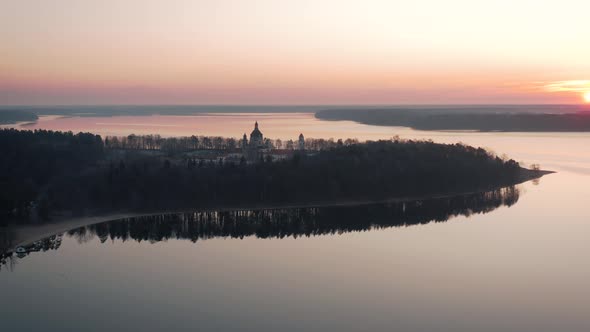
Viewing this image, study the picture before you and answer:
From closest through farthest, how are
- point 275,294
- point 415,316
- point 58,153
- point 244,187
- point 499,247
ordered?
point 415,316
point 275,294
point 499,247
point 244,187
point 58,153

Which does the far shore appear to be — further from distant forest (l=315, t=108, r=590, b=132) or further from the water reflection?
distant forest (l=315, t=108, r=590, b=132)

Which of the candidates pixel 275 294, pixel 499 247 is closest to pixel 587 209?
pixel 499 247

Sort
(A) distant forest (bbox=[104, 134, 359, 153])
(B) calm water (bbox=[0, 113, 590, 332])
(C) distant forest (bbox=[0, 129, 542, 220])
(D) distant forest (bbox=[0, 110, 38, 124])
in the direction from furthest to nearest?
(D) distant forest (bbox=[0, 110, 38, 124]), (A) distant forest (bbox=[104, 134, 359, 153]), (C) distant forest (bbox=[0, 129, 542, 220]), (B) calm water (bbox=[0, 113, 590, 332])

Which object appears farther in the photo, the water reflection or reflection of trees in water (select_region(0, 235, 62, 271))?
the water reflection

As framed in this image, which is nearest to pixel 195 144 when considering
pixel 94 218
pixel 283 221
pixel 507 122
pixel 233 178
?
pixel 233 178

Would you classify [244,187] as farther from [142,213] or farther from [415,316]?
[415,316]

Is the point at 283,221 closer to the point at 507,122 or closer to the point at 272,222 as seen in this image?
the point at 272,222

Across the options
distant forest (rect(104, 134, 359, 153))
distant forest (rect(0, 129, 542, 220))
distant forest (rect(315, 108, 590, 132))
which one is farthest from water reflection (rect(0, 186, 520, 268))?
distant forest (rect(315, 108, 590, 132))
